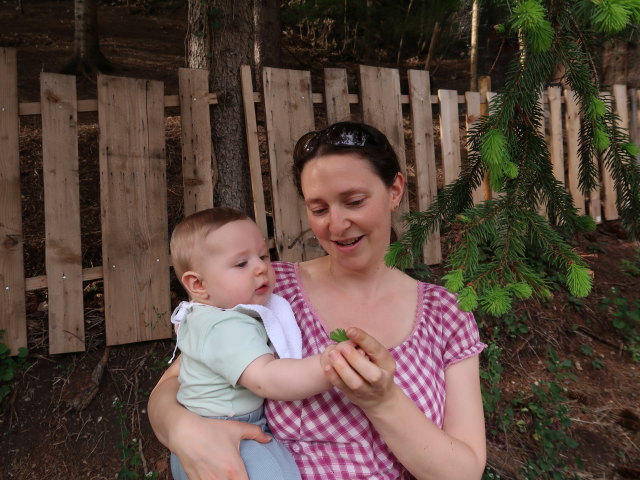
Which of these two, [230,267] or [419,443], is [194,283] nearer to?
[230,267]

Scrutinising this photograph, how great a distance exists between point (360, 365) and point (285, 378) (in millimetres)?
325

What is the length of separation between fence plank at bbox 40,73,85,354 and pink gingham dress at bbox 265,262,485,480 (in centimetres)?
218

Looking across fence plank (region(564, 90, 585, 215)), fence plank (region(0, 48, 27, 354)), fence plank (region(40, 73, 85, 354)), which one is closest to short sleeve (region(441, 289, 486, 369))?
fence plank (region(40, 73, 85, 354))

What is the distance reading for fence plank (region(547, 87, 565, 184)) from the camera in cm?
569

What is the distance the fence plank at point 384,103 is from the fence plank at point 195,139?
1.37 meters

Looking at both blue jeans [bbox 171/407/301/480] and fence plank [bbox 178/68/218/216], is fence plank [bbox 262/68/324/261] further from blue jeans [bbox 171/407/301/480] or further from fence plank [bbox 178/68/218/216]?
blue jeans [bbox 171/407/301/480]

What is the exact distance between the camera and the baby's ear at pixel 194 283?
187cm

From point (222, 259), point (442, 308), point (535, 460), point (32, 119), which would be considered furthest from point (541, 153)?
point (32, 119)

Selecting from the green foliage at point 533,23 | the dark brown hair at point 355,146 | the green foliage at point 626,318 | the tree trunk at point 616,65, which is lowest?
the green foliage at point 626,318

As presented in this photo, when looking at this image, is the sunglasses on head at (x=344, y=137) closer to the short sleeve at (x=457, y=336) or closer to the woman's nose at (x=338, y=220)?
the woman's nose at (x=338, y=220)

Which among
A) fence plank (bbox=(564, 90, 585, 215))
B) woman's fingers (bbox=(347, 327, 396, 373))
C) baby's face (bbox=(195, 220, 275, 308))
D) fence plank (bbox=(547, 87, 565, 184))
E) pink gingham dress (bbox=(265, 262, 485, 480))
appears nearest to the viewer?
woman's fingers (bbox=(347, 327, 396, 373))

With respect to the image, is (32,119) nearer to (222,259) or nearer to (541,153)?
(222,259)

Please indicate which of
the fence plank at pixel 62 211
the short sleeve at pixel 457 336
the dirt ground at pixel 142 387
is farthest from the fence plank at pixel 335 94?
the short sleeve at pixel 457 336

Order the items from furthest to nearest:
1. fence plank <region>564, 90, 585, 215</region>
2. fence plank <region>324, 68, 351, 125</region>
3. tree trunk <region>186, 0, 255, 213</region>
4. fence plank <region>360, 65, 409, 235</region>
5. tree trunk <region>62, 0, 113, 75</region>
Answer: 1. tree trunk <region>62, 0, 113, 75</region>
2. fence plank <region>564, 90, 585, 215</region>
3. fence plank <region>360, 65, 409, 235</region>
4. fence plank <region>324, 68, 351, 125</region>
5. tree trunk <region>186, 0, 255, 213</region>
